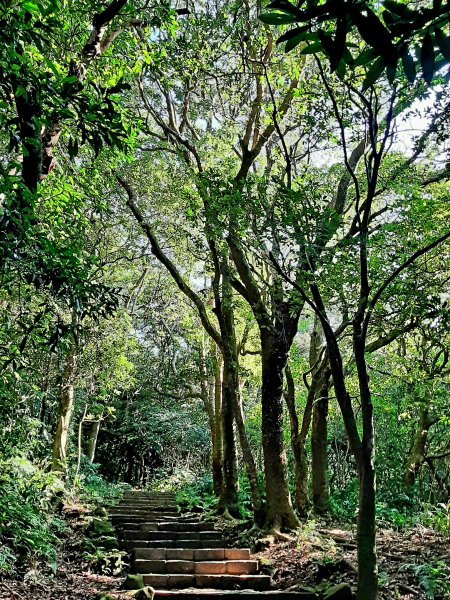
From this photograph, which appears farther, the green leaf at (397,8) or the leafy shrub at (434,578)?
the leafy shrub at (434,578)

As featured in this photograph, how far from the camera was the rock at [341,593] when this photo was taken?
213 inches

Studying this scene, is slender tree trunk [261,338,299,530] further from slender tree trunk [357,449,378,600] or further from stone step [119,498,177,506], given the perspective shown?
stone step [119,498,177,506]

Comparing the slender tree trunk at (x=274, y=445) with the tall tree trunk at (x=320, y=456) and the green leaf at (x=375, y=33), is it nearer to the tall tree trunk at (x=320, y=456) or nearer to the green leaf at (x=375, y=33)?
the tall tree trunk at (x=320, y=456)

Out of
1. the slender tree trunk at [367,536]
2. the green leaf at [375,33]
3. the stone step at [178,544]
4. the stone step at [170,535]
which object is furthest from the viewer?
the stone step at [170,535]

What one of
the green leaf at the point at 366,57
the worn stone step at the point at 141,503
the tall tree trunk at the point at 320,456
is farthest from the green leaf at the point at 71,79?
the worn stone step at the point at 141,503

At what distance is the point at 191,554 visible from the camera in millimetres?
7539

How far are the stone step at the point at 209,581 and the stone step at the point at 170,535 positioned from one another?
1.85 m

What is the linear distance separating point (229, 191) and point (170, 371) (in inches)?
584

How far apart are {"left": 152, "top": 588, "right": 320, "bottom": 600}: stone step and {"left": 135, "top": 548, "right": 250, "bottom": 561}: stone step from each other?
1.21m

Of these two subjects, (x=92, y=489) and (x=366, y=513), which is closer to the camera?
(x=366, y=513)

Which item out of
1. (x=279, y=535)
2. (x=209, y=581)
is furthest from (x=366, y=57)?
(x=279, y=535)

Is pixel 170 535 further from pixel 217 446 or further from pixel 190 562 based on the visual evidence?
pixel 217 446

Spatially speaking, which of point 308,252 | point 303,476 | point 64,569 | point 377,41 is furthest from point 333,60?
point 303,476

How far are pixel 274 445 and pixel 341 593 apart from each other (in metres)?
3.24
